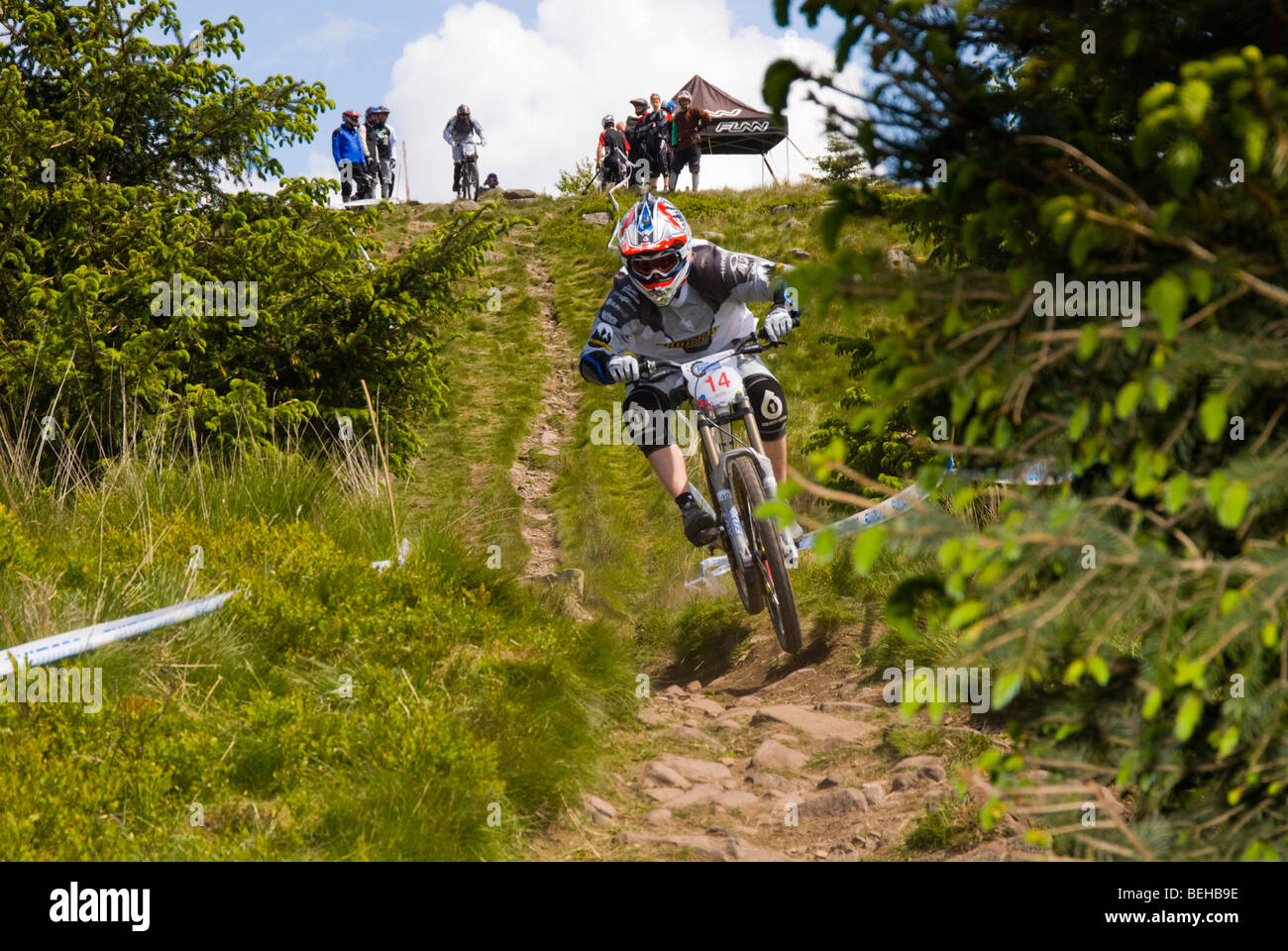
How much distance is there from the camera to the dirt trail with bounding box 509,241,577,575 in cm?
1082

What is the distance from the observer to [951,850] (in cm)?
403

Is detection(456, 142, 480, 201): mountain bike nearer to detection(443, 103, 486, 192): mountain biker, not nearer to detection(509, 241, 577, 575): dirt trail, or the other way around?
detection(443, 103, 486, 192): mountain biker

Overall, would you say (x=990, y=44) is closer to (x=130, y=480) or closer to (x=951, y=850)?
(x=951, y=850)

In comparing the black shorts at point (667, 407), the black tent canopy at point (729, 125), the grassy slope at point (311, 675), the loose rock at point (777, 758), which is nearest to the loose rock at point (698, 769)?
the loose rock at point (777, 758)

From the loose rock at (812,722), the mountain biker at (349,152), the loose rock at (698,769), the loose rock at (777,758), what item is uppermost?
the mountain biker at (349,152)

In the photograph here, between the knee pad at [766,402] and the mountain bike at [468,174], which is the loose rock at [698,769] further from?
the mountain bike at [468,174]

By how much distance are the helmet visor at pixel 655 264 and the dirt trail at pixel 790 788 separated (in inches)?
104

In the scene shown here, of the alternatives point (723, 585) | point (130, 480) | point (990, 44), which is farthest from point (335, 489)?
→ point (990, 44)

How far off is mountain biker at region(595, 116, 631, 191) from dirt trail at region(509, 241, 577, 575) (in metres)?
7.13

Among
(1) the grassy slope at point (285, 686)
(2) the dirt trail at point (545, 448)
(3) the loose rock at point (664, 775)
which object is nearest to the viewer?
(1) the grassy slope at point (285, 686)

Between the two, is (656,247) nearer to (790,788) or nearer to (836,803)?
(790,788)

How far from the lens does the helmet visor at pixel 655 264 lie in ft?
23.1

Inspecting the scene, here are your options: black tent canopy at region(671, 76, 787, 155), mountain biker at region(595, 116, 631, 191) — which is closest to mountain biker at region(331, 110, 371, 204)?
mountain biker at region(595, 116, 631, 191)
